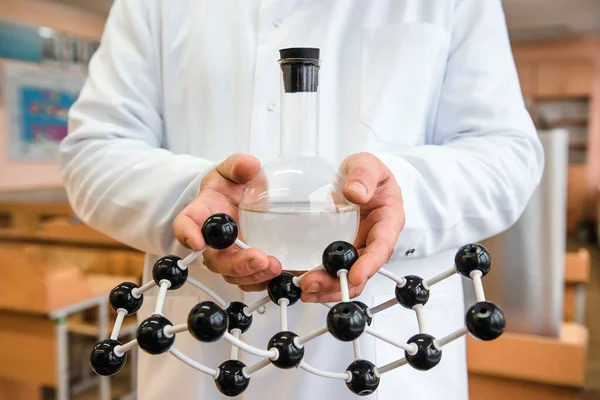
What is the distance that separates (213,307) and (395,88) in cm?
52

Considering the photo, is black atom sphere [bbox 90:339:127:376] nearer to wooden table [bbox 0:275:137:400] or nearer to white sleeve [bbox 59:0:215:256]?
white sleeve [bbox 59:0:215:256]

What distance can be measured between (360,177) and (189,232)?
0.13 metres

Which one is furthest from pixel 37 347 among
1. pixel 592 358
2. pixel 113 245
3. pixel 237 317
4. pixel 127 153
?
pixel 592 358

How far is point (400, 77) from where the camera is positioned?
0.77 meters

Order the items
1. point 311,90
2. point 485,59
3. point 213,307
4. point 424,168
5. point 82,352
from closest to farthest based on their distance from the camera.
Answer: point 213,307
point 311,90
point 424,168
point 485,59
point 82,352

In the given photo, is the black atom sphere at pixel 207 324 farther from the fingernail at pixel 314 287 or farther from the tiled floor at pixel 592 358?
the tiled floor at pixel 592 358

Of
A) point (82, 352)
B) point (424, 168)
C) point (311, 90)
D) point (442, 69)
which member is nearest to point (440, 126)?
point (442, 69)

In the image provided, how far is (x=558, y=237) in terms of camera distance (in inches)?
Answer: 49.0

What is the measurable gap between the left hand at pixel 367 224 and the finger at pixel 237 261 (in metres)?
0.03

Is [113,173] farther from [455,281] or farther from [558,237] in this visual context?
[558,237]

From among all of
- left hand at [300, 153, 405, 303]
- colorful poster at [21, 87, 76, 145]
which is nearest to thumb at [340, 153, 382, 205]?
left hand at [300, 153, 405, 303]

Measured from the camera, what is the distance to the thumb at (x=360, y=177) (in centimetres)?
39

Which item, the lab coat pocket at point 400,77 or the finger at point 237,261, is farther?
the lab coat pocket at point 400,77

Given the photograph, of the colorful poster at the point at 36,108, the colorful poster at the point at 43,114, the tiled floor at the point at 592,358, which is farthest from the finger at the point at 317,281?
the colorful poster at the point at 43,114
